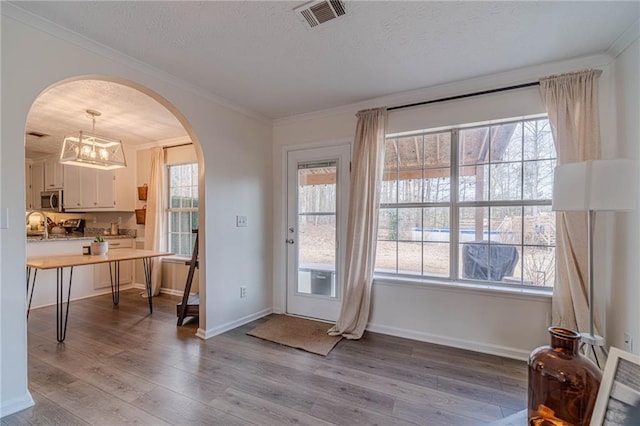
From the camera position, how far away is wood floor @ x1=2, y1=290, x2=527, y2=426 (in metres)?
1.82

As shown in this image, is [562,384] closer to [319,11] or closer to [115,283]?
[319,11]

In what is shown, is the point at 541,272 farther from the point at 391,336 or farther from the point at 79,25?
the point at 79,25

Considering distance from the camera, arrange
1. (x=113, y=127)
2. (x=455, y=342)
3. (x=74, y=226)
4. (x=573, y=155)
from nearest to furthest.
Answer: (x=573, y=155), (x=455, y=342), (x=113, y=127), (x=74, y=226)

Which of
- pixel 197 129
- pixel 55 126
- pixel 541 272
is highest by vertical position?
pixel 55 126

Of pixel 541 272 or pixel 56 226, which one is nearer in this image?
pixel 541 272

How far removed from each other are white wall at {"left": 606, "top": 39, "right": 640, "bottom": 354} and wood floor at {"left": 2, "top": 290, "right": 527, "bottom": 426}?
782 millimetres

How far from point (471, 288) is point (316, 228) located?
5.83 feet

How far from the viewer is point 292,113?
142 inches

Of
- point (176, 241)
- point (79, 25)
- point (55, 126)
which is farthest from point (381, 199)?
point (55, 126)

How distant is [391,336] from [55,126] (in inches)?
198

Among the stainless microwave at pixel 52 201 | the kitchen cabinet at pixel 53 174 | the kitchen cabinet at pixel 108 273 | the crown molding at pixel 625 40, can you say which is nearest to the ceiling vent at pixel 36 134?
the kitchen cabinet at pixel 53 174

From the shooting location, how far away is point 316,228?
11.8 ft

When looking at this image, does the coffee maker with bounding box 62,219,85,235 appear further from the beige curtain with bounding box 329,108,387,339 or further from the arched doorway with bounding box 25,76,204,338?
the beige curtain with bounding box 329,108,387,339

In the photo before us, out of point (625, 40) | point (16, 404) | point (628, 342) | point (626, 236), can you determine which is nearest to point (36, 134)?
point (16, 404)
